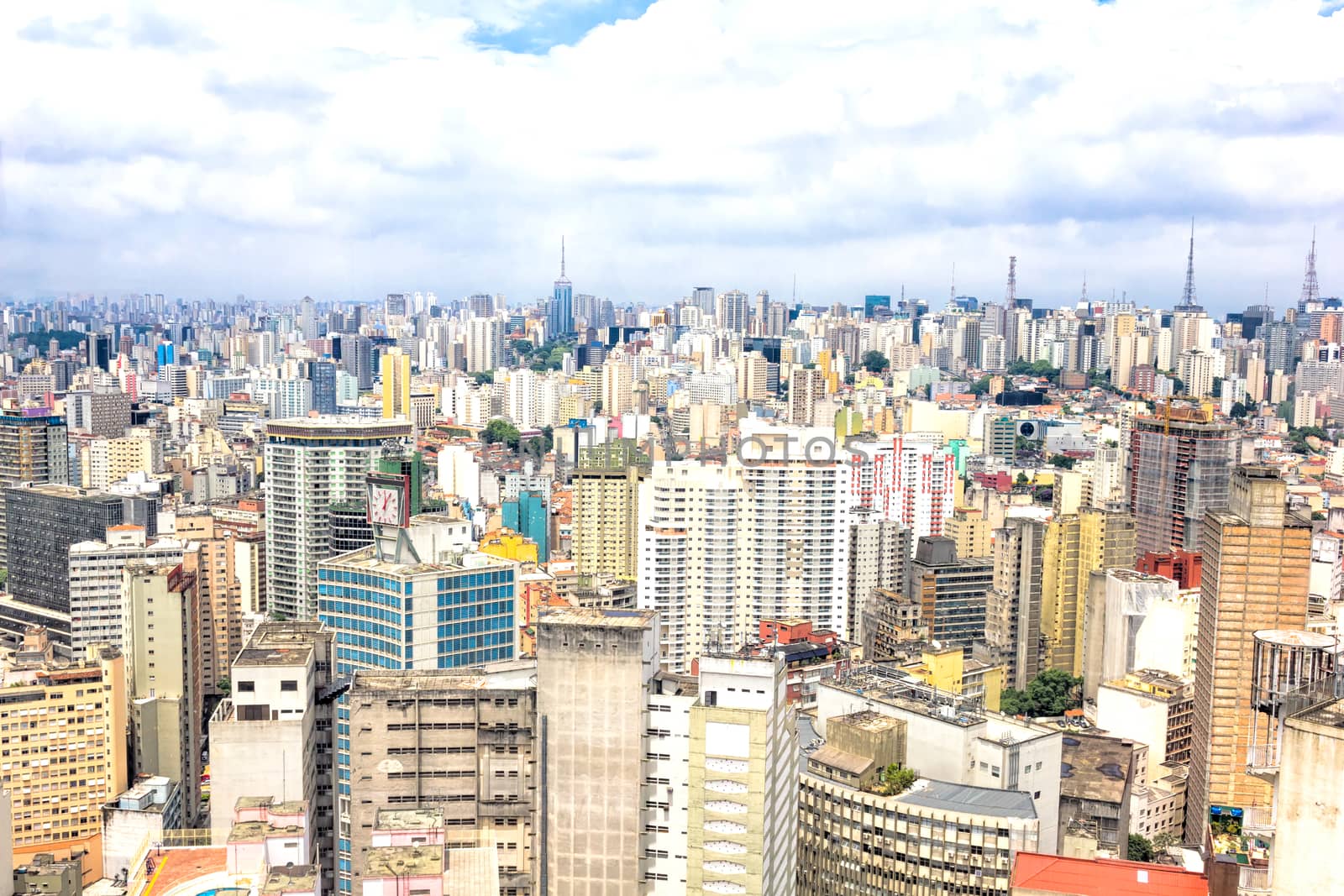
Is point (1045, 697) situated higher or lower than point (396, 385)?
lower

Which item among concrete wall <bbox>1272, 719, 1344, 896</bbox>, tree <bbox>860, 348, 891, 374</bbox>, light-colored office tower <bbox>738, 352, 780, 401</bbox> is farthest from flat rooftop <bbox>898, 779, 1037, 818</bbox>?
tree <bbox>860, 348, 891, 374</bbox>

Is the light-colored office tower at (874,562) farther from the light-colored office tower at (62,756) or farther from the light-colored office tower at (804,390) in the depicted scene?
the light-colored office tower at (804,390)

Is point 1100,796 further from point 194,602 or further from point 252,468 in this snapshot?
point 252,468

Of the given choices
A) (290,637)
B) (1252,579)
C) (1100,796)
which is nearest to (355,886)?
(290,637)

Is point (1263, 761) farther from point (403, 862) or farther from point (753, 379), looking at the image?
point (753, 379)

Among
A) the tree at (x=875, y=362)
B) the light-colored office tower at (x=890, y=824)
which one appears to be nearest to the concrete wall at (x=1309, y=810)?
the light-colored office tower at (x=890, y=824)

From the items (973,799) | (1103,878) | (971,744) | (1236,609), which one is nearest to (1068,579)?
(1236,609)

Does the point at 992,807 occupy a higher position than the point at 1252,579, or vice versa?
the point at 1252,579
